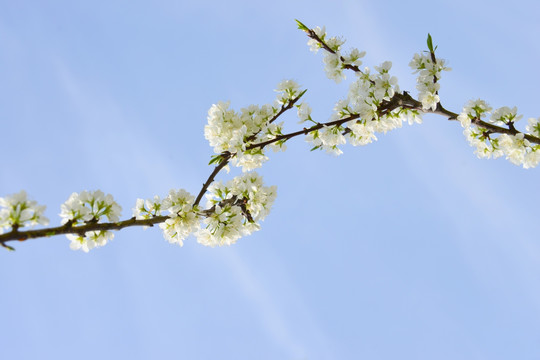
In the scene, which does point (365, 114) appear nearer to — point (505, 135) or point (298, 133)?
point (298, 133)

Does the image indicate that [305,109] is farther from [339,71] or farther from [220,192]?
[220,192]

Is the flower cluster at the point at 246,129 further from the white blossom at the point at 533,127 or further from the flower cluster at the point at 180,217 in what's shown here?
the white blossom at the point at 533,127

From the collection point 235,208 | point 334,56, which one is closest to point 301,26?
point 334,56

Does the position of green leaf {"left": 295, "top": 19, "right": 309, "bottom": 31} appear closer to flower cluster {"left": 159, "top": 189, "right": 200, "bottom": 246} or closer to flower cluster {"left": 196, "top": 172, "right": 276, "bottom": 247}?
flower cluster {"left": 196, "top": 172, "right": 276, "bottom": 247}

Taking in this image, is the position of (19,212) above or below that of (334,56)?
below

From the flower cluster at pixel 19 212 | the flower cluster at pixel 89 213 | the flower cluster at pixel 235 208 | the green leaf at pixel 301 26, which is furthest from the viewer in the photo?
the green leaf at pixel 301 26

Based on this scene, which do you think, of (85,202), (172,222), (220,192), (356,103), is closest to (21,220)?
(85,202)

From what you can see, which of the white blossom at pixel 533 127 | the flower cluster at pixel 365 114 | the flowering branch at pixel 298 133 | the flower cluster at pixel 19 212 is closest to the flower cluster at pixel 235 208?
the flowering branch at pixel 298 133
